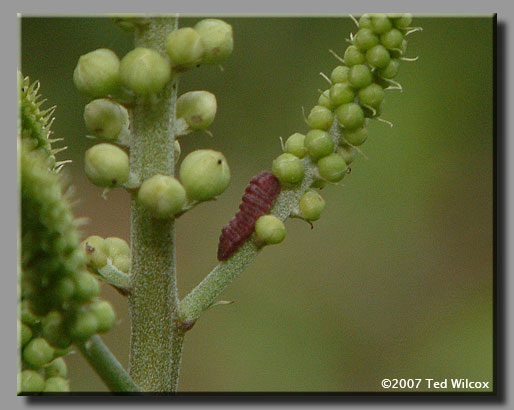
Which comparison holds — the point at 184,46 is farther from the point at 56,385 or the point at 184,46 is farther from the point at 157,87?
the point at 56,385

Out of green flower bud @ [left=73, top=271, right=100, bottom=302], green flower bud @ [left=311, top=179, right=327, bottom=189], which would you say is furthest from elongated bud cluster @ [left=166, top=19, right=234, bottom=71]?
green flower bud @ [left=73, top=271, right=100, bottom=302]

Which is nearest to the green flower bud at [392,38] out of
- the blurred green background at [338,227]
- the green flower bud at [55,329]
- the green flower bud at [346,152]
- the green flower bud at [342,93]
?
the green flower bud at [342,93]

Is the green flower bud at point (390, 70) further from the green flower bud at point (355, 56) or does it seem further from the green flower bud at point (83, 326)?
the green flower bud at point (83, 326)

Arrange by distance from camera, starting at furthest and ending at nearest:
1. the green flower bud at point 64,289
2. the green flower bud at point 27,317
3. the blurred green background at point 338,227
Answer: the blurred green background at point 338,227 < the green flower bud at point 27,317 < the green flower bud at point 64,289

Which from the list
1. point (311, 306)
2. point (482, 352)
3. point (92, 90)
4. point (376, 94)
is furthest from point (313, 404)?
point (311, 306)

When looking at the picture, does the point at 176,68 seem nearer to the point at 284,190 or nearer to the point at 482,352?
the point at 284,190

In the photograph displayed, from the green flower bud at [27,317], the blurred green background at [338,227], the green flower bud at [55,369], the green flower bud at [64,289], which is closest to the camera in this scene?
the green flower bud at [64,289]
